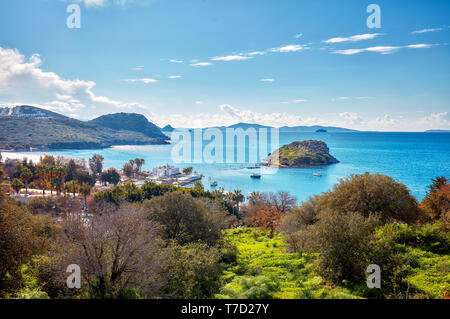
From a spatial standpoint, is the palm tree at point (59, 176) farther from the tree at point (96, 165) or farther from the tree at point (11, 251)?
the tree at point (11, 251)

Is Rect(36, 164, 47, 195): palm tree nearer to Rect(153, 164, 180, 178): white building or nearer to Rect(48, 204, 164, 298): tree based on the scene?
Rect(153, 164, 180, 178): white building

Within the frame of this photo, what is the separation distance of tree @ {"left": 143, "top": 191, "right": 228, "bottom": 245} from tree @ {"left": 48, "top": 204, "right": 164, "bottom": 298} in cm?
823

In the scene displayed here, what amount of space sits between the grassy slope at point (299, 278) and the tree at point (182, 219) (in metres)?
3.78

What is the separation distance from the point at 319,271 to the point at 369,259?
2387 mm

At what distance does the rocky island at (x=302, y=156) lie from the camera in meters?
163

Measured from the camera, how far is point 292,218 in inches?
1008

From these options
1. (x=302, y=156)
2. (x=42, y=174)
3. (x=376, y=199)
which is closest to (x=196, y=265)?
(x=376, y=199)

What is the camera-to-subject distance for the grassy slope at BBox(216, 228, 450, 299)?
11.4m

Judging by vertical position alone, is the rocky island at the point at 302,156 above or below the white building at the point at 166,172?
above

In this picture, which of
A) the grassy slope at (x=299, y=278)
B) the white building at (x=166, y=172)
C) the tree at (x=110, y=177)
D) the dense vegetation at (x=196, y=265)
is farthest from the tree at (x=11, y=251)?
the white building at (x=166, y=172)

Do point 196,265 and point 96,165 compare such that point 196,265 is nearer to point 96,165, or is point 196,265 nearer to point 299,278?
point 299,278

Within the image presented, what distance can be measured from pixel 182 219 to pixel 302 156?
153245 mm

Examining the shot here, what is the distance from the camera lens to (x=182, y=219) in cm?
2148

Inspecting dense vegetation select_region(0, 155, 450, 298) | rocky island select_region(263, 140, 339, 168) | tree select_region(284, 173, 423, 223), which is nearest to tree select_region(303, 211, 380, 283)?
dense vegetation select_region(0, 155, 450, 298)
